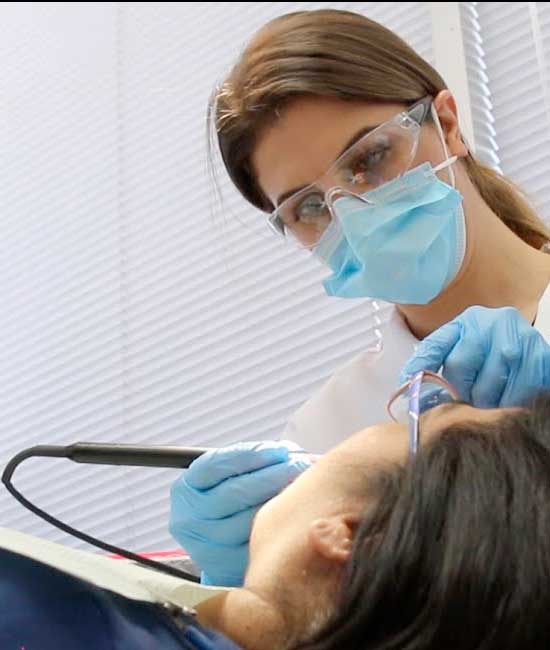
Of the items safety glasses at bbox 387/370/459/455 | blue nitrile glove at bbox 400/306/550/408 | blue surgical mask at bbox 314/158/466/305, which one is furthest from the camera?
blue surgical mask at bbox 314/158/466/305

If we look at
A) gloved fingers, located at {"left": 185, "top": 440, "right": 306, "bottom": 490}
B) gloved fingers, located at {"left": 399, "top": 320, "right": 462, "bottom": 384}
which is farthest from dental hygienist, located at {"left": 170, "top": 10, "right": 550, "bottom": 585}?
gloved fingers, located at {"left": 185, "top": 440, "right": 306, "bottom": 490}

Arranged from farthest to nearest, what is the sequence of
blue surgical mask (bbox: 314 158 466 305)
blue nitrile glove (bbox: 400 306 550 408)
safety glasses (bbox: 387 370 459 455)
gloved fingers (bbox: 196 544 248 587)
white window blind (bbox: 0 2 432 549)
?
white window blind (bbox: 0 2 432 549)
blue surgical mask (bbox: 314 158 466 305)
gloved fingers (bbox: 196 544 248 587)
blue nitrile glove (bbox: 400 306 550 408)
safety glasses (bbox: 387 370 459 455)

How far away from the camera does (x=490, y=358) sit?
117 centimetres

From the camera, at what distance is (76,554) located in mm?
834

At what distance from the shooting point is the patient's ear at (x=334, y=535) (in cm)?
88

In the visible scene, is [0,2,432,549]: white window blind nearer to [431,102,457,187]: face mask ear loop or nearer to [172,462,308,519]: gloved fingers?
[172,462,308,519]: gloved fingers

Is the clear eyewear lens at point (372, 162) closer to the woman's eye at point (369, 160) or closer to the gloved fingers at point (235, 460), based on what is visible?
the woman's eye at point (369, 160)

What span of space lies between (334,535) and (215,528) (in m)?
0.39

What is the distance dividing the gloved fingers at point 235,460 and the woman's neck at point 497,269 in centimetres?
49

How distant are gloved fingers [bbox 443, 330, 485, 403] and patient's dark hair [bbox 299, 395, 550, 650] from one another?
11.2 inches

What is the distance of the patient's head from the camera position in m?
0.79

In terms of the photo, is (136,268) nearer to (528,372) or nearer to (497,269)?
(497,269)

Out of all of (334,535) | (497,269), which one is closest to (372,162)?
(497,269)

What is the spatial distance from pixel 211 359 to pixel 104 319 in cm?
25
